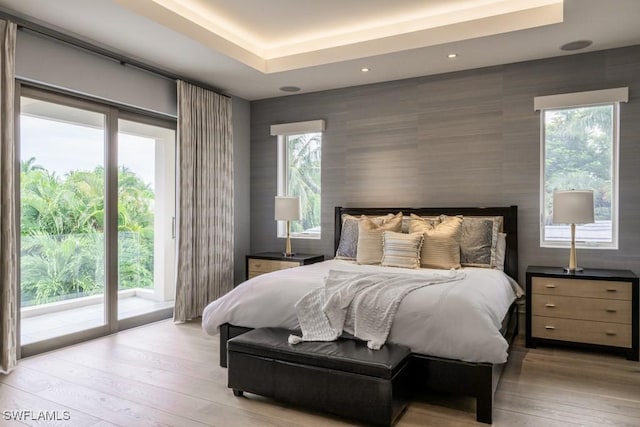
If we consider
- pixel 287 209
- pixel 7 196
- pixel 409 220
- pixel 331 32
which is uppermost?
pixel 331 32

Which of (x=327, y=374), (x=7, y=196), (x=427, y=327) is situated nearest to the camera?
(x=327, y=374)

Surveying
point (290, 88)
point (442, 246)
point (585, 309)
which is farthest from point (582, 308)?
point (290, 88)

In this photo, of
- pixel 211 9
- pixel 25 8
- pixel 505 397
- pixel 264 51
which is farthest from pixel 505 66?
pixel 25 8

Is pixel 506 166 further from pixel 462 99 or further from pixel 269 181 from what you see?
pixel 269 181

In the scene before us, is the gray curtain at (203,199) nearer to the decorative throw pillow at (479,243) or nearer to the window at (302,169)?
the window at (302,169)

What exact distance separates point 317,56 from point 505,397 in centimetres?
338

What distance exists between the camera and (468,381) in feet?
8.20

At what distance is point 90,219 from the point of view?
4082mm

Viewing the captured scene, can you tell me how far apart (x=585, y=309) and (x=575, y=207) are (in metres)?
0.85

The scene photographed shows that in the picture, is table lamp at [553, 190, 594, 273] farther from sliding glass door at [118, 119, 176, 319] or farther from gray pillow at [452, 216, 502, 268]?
sliding glass door at [118, 119, 176, 319]

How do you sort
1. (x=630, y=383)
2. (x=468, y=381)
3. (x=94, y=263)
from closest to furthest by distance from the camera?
1. (x=468, y=381)
2. (x=630, y=383)
3. (x=94, y=263)

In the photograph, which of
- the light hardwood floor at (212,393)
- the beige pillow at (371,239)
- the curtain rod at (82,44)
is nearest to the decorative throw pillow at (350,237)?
the beige pillow at (371,239)

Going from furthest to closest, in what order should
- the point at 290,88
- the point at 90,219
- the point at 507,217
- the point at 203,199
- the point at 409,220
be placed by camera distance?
the point at 290,88
the point at 203,199
the point at 409,220
the point at 507,217
the point at 90,219

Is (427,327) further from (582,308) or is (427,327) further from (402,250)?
(582,308)
